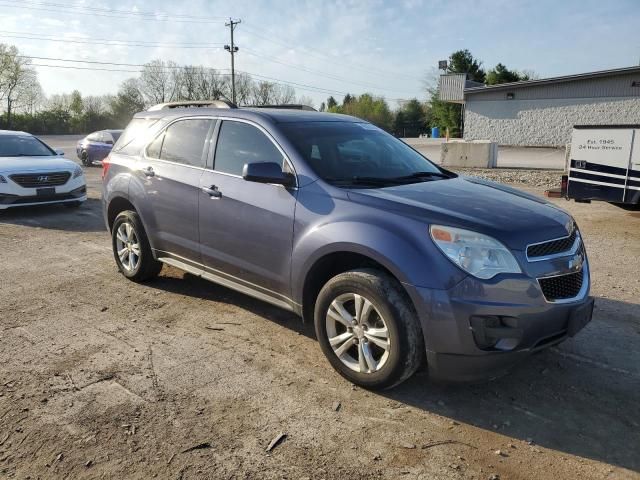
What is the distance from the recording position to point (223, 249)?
14.3 ft

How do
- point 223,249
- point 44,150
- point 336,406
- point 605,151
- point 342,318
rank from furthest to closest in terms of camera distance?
point 44,150
point 605,151
point 223,249
point 342,318
point 336,406

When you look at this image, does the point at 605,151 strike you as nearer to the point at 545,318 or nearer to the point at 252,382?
the point at 545,318

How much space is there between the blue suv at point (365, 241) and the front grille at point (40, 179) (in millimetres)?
5596

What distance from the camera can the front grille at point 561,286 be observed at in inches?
124

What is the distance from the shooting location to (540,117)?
33.7m

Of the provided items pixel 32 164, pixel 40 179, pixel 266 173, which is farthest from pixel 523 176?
pixel 266 173

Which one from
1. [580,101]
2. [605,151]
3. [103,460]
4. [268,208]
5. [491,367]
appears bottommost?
[103,460]

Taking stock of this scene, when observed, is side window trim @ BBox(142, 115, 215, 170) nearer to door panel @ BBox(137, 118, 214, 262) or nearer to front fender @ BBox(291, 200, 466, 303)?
door panel @ BBox(137, 118, 214, 262)

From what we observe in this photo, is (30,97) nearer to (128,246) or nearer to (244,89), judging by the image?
(244,89)

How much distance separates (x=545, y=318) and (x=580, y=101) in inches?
1322

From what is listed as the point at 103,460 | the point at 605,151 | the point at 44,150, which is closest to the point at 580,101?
the point at 605,151

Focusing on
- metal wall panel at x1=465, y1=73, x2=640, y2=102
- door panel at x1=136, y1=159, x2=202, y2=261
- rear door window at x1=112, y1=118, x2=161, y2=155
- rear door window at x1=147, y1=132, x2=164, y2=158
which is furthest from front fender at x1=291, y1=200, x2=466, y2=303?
metal wall panel at x1=465, y1=73, x2=640, y2=102

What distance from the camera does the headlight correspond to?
3033 millimetres

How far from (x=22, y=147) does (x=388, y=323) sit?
10157mm
